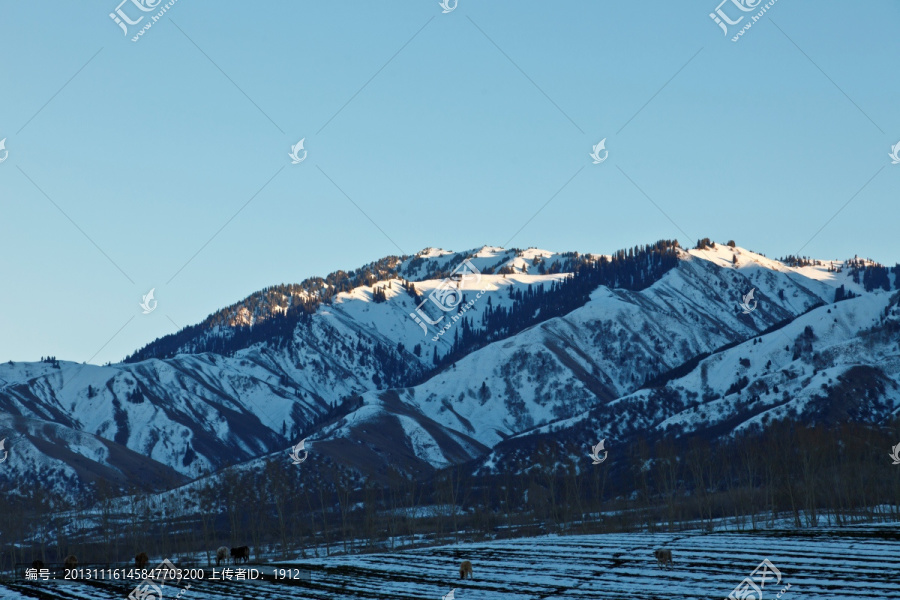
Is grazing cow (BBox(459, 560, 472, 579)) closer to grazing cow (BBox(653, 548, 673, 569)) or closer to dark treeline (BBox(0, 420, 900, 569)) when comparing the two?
grazing cow (BBox(653, 548, 673, 569))

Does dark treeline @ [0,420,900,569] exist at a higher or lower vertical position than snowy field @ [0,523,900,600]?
higher

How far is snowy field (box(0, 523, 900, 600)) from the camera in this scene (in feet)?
174

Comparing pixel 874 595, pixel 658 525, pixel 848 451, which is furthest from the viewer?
pixel 848 451

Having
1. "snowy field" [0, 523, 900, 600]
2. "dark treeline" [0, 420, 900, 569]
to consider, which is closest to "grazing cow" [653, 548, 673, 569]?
"snowy field" [0, 523, 900, 600]

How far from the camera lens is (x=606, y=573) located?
6200 cm

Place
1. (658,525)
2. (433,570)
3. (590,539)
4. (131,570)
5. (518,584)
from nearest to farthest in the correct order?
(518,584) → (433,570) → (131,570) → (590,539) → (658,525)

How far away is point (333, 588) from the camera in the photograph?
60000mm

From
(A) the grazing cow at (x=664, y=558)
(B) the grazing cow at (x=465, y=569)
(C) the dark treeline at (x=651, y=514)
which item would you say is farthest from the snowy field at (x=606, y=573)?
(C) the dark treeline at (x=651, y=514)

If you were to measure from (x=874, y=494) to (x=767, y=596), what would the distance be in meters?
104

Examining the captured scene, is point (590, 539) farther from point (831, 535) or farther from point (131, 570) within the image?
point (131, 570)

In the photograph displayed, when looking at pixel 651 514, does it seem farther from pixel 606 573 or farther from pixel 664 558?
pixel 606 573

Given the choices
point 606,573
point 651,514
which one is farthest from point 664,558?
point 651,514

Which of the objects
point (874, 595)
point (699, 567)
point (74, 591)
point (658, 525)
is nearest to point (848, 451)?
point (658, 525)

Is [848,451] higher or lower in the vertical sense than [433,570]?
higher
